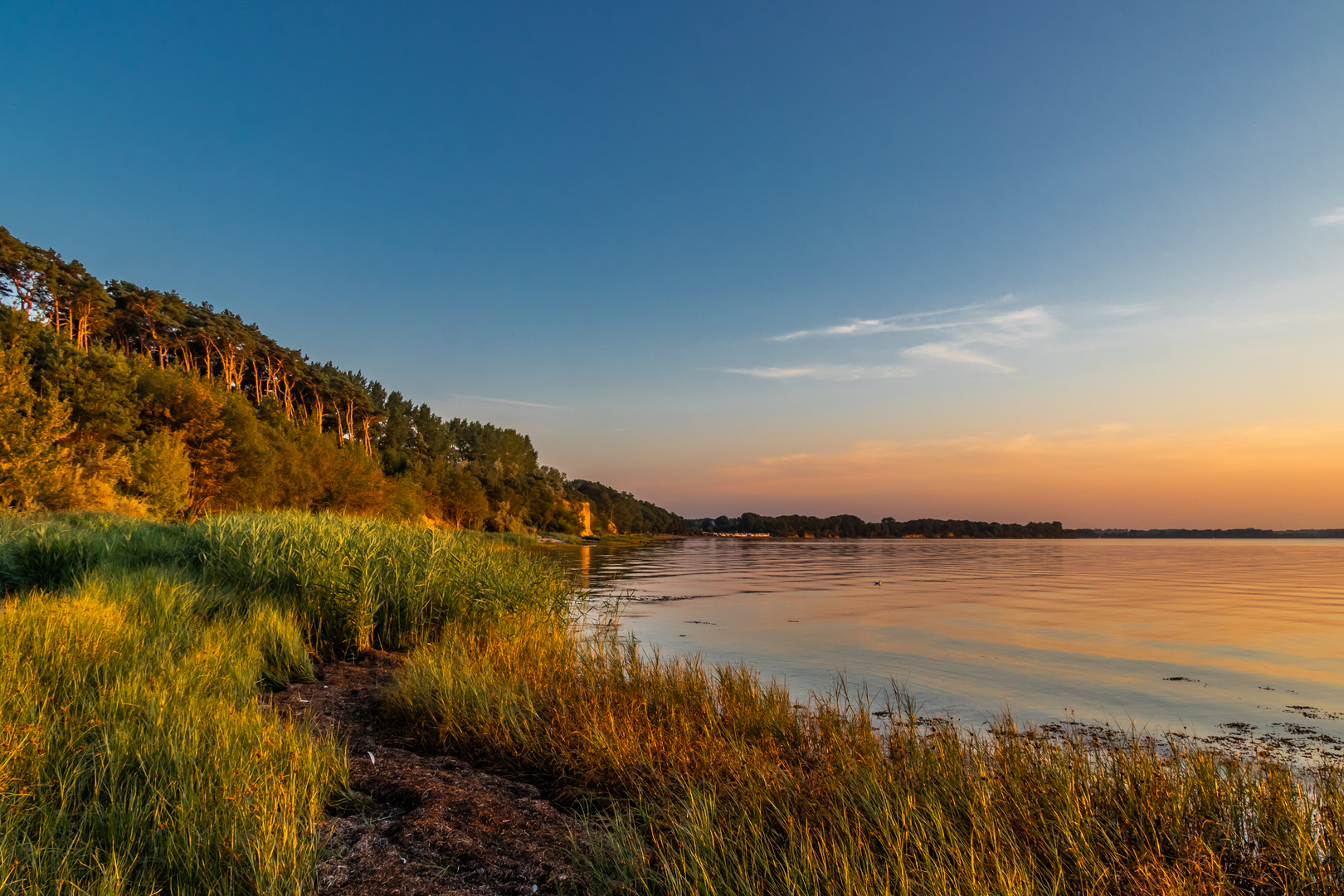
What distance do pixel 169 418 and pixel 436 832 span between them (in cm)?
5239

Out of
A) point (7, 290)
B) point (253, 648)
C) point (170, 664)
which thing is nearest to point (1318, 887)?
point (170, 664)

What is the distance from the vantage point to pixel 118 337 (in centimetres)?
6250

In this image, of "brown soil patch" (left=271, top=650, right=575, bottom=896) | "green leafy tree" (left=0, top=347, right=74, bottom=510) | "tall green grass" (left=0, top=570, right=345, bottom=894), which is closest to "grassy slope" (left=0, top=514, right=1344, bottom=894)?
"tall green grass" (left=0, top=570, right=345, bottom=894)

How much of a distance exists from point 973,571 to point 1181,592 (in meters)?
14.2

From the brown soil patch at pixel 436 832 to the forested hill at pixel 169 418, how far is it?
98.2ft

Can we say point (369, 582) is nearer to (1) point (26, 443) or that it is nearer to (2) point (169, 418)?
(1) point (26, 443)

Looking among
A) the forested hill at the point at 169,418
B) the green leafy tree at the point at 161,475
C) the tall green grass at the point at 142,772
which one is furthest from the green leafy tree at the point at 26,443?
the tall green grass at the point at 142,772

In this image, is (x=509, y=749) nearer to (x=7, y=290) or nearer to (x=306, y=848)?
(x=306, y=848)

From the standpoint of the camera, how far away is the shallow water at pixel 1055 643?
964 centimetres

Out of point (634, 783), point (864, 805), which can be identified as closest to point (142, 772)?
point (634, 783)

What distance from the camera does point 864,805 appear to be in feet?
13.6

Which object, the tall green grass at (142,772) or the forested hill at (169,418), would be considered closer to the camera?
the tall green grass at (142,772)

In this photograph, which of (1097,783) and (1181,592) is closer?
(1097,783)

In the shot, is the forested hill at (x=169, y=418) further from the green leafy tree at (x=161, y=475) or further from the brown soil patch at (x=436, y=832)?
the brown soil patch at (x=436, y=832)
